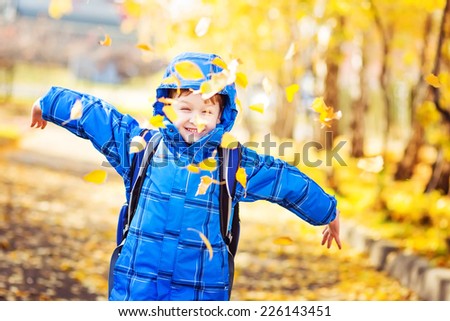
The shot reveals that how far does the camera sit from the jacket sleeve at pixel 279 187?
331 cm

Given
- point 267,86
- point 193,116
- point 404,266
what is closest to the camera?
point 193,116

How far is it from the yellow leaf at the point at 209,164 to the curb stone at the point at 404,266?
3.42 m

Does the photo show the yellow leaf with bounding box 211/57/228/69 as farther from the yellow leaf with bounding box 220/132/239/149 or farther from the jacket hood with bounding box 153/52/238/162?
the yellow leaf with bounding box 220/132/239/149

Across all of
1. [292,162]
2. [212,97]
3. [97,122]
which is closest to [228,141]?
[212,97]

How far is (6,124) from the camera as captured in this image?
27750 mm

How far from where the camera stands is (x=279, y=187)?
335 cm

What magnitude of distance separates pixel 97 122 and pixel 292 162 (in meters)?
12.9

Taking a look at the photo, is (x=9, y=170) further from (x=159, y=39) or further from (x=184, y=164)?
(x=184, y=164)

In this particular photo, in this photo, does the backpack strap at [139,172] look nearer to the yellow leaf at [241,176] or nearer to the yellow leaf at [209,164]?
the yellow leaf at [209,164]

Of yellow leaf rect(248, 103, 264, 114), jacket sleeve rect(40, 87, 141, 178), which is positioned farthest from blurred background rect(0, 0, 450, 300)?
jacket sleeve rect(40, 87, 141, 178)

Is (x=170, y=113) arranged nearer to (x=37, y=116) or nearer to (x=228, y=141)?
(x=228, y=141)
